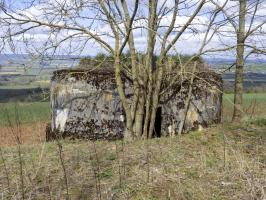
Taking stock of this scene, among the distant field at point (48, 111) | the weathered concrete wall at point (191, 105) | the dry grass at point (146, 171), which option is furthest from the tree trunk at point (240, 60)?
the dry grass at point (146, 171)

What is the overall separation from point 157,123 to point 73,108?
155cm

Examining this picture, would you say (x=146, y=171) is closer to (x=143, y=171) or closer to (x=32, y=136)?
(x=143, y=171)

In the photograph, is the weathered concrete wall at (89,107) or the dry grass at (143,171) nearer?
the dry grass at (143,171)

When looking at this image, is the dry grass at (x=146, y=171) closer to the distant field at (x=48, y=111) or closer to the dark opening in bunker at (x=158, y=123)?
the distant field at (x=48, y=111)

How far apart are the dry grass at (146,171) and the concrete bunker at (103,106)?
213 centimetres

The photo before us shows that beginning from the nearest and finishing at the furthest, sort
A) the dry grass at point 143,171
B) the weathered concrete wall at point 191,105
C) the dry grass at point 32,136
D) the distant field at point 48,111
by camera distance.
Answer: the dry grass at point 143,171
the dry grass at point 32,136
the weathered concrete wall at point 191,105
the distant field at point 48,111

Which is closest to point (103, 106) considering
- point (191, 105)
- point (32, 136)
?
point (191, 105)

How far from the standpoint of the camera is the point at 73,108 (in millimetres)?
8797

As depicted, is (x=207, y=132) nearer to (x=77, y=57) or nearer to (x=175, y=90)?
(x=175, y=90)

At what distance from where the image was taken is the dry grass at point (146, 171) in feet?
14.3

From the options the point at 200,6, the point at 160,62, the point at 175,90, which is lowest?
the point at 175,90

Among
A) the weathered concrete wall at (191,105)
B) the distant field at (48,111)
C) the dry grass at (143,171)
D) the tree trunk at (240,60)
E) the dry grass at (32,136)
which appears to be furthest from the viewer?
the distant field at (48,111)

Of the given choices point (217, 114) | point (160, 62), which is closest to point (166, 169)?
point (160, 62)

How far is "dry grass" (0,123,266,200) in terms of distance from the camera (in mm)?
4363
